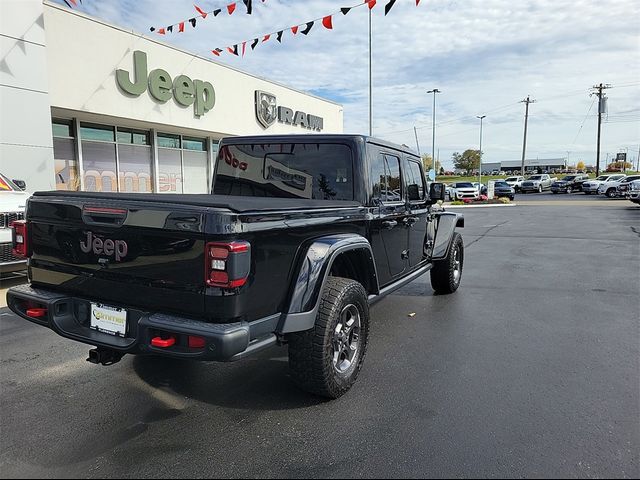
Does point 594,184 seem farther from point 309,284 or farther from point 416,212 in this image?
point 309,284

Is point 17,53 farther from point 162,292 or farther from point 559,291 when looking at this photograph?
point 559,291

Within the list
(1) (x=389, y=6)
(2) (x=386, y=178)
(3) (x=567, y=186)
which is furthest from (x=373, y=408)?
(3) (x=567, y=186)

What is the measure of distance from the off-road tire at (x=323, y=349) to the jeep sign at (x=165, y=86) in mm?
11778

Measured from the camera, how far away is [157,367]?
3.93m

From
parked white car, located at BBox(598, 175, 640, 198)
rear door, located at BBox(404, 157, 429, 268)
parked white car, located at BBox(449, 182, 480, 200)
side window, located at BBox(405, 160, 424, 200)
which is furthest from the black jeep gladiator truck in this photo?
parked white car, located at BBox(598, 175, 640, 198)

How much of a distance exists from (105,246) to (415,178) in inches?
142

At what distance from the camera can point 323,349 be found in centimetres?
309

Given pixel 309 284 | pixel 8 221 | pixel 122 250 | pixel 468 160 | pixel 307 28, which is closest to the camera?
pixel 122 250

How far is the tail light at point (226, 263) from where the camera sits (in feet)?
8.12

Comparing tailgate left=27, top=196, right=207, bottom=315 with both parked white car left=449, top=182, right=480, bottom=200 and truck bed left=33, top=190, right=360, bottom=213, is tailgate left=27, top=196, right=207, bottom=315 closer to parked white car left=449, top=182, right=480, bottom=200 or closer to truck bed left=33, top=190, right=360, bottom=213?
truck bed left=33, top=190, right=360, bottom=213

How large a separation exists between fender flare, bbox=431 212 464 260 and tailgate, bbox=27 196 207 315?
150 inches

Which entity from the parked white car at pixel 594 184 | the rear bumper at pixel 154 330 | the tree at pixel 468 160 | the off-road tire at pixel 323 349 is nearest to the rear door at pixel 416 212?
the off-road tire at pixel 323 349

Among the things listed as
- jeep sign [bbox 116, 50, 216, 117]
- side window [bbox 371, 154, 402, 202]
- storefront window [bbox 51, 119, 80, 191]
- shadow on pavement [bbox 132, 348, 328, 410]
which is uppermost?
jeep sign [bbox 116, 50, 216, 117]

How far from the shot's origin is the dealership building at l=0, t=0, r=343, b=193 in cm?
952
